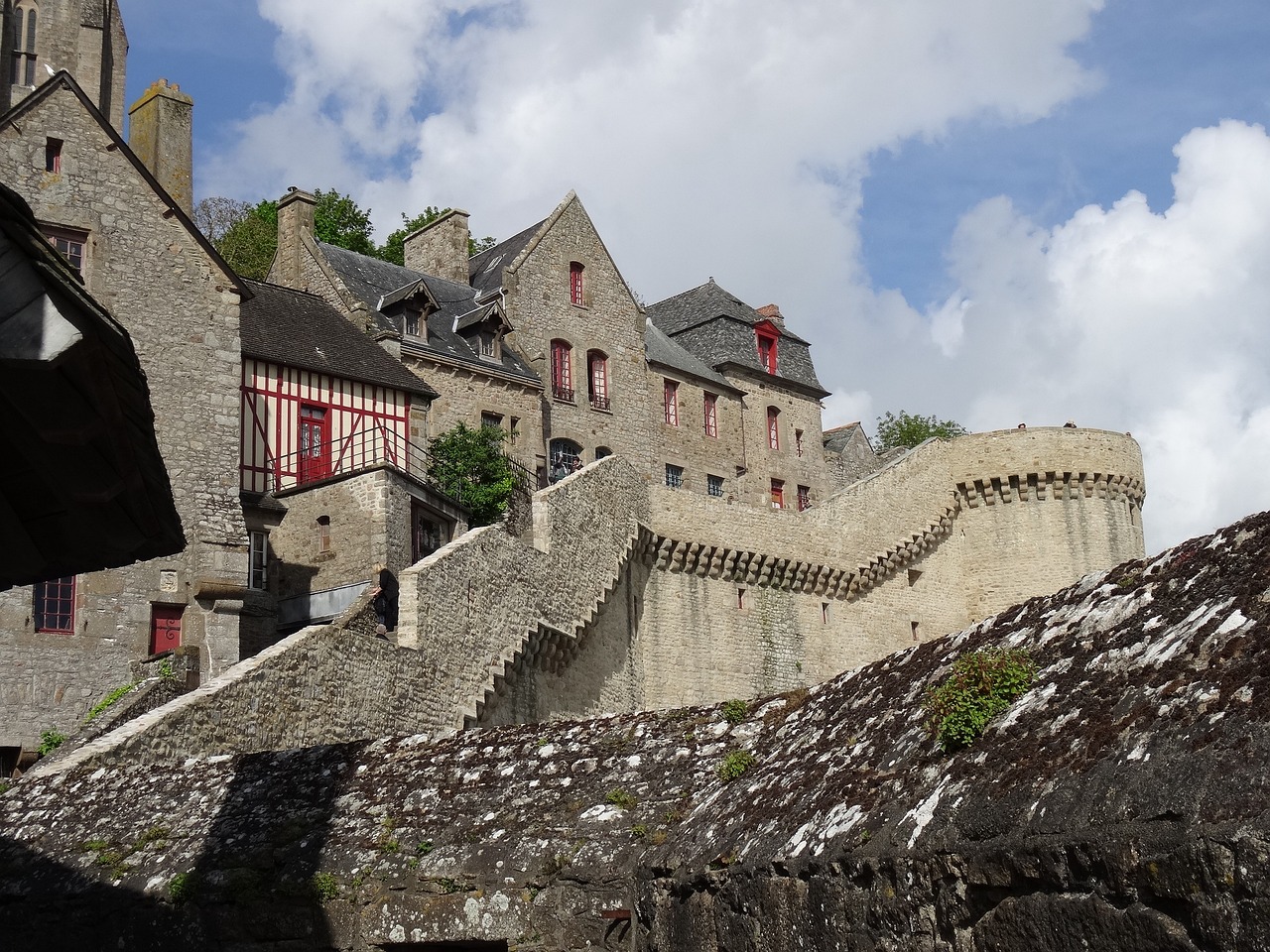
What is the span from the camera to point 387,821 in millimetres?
7395

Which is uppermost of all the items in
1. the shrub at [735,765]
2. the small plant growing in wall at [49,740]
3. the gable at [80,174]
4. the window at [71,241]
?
the gable at [80,174]

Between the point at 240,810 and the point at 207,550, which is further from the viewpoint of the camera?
the point at 207,550

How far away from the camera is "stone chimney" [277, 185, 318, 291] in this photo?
32938mm

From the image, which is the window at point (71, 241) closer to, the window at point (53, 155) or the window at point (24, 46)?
the window at point (53, 155)

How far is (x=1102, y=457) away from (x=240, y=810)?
3052 centimetres

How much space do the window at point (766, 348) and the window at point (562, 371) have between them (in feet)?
25.8

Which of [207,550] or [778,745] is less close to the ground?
[207,550]

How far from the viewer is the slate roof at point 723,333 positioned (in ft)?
131

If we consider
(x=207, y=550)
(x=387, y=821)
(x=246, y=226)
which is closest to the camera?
(x=387, y=821)

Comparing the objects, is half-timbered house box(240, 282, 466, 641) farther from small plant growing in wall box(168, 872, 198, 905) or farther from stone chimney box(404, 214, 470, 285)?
small plant growing in wall box(168, 872, 198, 905)

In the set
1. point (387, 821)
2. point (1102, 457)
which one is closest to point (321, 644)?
point (387, 821)

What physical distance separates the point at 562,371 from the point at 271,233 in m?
13.2

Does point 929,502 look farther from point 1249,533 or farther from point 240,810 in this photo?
point 1249,533

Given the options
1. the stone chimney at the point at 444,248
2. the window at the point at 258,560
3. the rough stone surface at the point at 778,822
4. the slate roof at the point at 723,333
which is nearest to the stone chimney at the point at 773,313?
the slate roof at the point at 723,333
